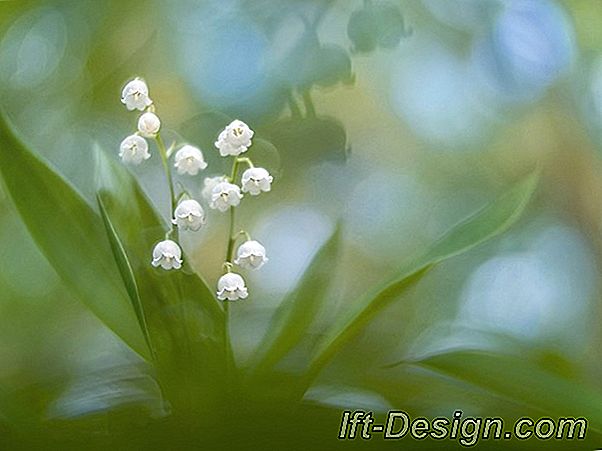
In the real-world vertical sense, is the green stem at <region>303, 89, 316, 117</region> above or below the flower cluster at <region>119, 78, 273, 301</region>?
above

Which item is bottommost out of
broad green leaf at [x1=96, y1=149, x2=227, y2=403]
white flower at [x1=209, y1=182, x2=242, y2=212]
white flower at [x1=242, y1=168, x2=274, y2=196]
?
broad green leaf at [x1=96, y1=149, x2=227, y2=403]

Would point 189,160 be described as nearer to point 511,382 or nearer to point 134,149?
point 134,149

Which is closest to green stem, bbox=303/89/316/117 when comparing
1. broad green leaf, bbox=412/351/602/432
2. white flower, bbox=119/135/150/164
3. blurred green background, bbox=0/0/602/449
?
blurred green background, bbox=0/0/602/449

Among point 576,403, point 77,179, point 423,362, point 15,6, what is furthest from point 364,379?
point 15,6

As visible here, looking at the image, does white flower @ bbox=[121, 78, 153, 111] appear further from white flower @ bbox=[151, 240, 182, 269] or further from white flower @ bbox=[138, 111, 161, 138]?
white flower @ bbox=[151, 240, 182, 269]


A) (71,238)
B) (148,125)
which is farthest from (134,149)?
(71,238)

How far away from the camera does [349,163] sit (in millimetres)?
1056

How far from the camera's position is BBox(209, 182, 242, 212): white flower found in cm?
Result: 99

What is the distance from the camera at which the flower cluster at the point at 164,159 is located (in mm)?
990

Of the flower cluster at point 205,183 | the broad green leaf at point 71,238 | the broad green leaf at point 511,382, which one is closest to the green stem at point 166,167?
the flower cluster at point 205,183

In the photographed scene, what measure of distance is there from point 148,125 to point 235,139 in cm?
12

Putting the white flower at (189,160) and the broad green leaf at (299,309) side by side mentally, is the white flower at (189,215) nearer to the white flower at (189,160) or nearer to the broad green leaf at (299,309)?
the white flower at (189,160)

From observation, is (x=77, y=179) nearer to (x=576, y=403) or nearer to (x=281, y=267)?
(x=281, y=267)

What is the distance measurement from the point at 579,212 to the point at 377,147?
0.30m
